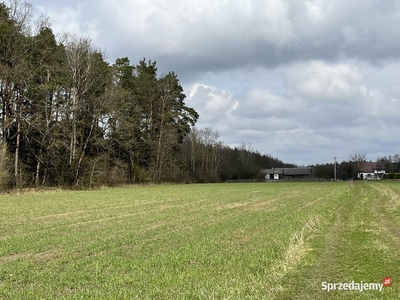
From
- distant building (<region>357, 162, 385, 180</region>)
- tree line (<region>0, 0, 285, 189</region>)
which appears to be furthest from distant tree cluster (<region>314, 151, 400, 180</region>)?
tree line (<region>0, 0, 285, 189</region>)

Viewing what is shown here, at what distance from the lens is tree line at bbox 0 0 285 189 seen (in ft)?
126

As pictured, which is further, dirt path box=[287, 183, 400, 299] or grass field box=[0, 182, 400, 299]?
grass field box=[0, 182, 400, 299]

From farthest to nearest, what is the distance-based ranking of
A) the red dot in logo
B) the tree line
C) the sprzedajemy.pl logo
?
1. the tree line
2. the red dot in logo
3. the sprzedajemy.pl logo

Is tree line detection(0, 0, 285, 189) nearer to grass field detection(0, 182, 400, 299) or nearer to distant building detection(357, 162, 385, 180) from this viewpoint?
grass field detection(0, 182, 400, 299)

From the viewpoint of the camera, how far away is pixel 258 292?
6.39 meters

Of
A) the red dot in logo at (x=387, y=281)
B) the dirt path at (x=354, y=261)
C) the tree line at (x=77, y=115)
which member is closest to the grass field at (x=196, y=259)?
the dirt path at (x=354, y=261)

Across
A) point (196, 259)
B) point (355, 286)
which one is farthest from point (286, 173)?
point (355, 286)

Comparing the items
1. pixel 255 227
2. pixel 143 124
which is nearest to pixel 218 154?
pixel 143 124

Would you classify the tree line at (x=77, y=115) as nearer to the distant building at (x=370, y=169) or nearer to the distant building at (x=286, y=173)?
the distant building at (x=286, y=173)

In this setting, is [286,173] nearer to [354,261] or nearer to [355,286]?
[354,261]

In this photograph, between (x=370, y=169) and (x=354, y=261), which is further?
(x=370, y=169)

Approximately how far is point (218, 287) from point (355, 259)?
162 inches

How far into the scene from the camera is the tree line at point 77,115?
126ft

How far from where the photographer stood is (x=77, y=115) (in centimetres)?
4775
